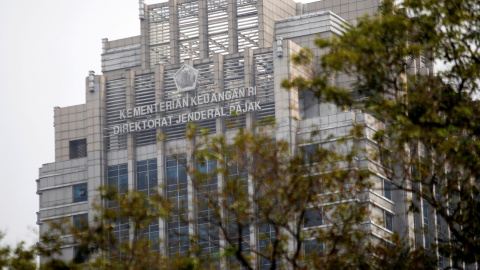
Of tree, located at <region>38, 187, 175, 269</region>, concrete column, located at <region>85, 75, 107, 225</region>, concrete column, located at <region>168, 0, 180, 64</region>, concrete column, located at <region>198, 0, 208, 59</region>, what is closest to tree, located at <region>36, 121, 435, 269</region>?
tree, located at <region>38, 187, 175, 269</region>

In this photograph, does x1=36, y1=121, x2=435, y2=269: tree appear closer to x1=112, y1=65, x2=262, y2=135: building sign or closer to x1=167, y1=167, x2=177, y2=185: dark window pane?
x1=112, y1=65, x2=262, y2=135: building sign

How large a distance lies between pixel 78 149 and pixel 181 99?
58.0 ft

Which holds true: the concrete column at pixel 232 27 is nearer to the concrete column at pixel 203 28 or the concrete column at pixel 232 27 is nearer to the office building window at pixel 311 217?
the concrete column at pixel 203 28

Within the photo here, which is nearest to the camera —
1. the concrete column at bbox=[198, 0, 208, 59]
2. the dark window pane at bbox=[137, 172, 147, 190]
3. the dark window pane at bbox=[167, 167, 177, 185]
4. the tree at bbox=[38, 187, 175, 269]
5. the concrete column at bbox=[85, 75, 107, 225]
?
the tree at bbox=[38, 187, 175, 269]

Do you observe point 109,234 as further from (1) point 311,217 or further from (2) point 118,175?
(2) point 118,175

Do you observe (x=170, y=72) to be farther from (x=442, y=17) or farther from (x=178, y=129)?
(x=442, y=17)

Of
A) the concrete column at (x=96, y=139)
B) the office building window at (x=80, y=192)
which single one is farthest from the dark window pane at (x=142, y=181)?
the office building window at (x=80, y=192)

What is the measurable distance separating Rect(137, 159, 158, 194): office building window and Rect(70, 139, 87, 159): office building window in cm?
989

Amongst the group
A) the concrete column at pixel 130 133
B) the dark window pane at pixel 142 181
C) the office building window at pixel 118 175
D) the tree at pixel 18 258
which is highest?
the concrete column at pixel 130 133

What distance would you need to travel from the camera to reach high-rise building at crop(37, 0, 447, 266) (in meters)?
123

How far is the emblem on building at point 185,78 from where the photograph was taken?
12650 centimetres

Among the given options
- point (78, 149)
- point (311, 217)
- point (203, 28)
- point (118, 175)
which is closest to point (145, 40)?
point (203, 28)

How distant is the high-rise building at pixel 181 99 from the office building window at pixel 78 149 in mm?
359

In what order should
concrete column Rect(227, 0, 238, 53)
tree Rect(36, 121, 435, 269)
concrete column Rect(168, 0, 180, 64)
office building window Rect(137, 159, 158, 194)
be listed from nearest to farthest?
1. tree Rect(36, 121, 435, 269)
2. concrete column Rect(227, 0, 238, 53)
3. office building window Rect(137, 159, 158, 194)
4. concrete column Rect(168, 0, 180, 64)
